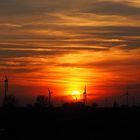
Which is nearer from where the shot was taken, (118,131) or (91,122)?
(118,131)

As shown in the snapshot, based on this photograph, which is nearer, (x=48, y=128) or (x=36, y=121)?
(x=48, y=128)

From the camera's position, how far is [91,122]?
72.2m

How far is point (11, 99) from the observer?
181000mm

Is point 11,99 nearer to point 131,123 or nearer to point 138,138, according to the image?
point 131,123

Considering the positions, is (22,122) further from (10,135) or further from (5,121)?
(10,135)

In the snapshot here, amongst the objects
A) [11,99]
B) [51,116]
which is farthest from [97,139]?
[11,99]

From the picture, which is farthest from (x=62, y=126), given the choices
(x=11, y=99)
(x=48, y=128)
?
(x=11, y=99)

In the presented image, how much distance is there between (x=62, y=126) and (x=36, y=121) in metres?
7.40

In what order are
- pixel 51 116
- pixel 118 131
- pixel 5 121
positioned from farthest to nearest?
pixel 51 116 < pixel 5 121 < pixel 118 131

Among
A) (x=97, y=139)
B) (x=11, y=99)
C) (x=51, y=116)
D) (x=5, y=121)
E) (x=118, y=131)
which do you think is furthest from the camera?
(x=11, y=99)

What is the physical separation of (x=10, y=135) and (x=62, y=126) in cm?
1506

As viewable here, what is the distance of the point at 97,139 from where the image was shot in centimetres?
5150

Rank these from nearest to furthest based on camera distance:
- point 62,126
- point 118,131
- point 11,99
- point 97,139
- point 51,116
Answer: point 97,139 → point 118,131 → point 62,126 → point 51,116 → point 11,99

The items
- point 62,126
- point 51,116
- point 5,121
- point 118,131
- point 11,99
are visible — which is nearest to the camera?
point 118,131
